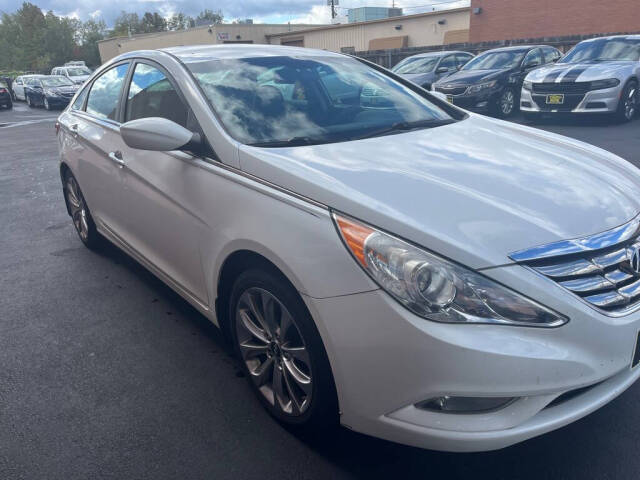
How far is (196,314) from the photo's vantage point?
3.66 m

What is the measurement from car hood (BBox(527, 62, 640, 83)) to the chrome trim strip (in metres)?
8.93

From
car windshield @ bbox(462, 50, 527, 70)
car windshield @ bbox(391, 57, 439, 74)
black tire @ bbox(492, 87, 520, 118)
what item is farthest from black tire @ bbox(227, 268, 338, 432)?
car windshield @ bbox(391, 57, 439, 74)

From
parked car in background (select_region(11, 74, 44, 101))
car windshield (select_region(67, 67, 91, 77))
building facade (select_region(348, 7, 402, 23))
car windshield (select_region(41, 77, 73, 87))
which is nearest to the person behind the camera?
car windshield (select_region(41, 77, 73, 87))

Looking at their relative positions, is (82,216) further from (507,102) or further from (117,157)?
(507,102)

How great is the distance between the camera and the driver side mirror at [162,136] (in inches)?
104

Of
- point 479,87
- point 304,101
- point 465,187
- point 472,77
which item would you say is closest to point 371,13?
point 472,77

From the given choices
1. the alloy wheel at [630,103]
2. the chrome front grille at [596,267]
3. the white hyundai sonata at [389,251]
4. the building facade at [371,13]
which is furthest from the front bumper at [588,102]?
the building facade at [371,13]

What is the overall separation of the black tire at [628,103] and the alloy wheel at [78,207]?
9.15m

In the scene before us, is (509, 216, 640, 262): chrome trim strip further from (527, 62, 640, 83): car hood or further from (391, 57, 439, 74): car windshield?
(391, 57, 439, 74): car windshield

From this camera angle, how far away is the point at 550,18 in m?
26.3

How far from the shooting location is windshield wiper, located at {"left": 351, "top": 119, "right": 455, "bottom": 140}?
2886 millimetres

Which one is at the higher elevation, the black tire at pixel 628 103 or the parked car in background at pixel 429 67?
the parked car in background at pixel 429 67

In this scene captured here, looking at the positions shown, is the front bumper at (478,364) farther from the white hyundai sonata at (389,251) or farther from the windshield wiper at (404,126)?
the windshield wiper at (404,126)

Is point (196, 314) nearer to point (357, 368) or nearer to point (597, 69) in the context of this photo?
point (357, 368)
